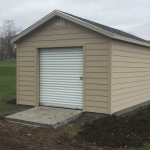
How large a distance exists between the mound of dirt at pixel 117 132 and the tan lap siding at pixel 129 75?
1166mm

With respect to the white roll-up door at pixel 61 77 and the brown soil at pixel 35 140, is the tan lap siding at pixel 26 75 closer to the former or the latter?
the white roll-up door at pixel 61 77

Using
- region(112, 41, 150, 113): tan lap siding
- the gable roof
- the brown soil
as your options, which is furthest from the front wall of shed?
the brown soil

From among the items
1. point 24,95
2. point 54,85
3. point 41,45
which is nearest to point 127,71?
point 54,85

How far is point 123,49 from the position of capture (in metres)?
8.73

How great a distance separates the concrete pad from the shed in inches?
20.4

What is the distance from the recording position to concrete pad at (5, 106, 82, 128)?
7.22 metres

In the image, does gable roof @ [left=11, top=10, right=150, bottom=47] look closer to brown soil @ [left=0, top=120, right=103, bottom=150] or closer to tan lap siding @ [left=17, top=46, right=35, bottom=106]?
tan lap siding @ [left=17, top=46, right=35, bottom=106]

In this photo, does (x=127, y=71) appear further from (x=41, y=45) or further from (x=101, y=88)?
(x=41, y=45)

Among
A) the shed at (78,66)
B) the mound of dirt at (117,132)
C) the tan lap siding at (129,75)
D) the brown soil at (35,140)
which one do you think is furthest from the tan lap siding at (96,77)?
the brown soil at (35,140)

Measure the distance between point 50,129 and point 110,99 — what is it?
2194 millimetres

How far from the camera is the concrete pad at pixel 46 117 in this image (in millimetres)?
7218

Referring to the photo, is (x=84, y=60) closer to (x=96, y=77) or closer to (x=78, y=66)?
(x=78, y=66)

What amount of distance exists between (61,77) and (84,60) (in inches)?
48.8

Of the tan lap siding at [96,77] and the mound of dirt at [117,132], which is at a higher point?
the tan lap siding at [96,77]
